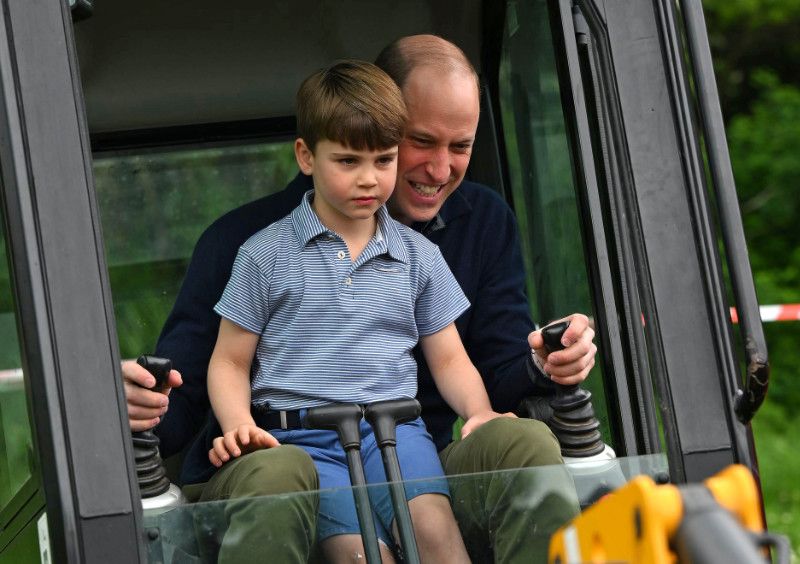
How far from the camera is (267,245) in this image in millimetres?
2518

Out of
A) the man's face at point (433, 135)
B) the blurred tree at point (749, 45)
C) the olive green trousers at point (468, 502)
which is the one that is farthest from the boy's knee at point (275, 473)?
the blurred tree at point (749, 45)

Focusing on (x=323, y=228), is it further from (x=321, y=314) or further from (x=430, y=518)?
(x=430, y=518)

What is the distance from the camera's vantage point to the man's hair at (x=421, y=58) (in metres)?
2.73

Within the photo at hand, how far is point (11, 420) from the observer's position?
2301 mm

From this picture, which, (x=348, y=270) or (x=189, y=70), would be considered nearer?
(x=348, y=270)

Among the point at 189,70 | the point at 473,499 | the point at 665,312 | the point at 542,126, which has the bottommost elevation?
the point at 473,499

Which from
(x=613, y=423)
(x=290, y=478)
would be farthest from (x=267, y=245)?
(x=613, y=423)

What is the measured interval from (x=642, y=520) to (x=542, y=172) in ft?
4.91

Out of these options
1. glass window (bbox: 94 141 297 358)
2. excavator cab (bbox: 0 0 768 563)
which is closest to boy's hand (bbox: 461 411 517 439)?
excavator cab (bbox: 0 0 768 563)

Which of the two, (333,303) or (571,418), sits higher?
(333,303)

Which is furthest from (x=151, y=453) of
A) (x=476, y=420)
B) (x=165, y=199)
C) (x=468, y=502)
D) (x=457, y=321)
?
(x=165, y=199)

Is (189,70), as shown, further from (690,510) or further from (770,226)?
(770,226)

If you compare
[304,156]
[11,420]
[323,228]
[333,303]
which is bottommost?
[11,420]

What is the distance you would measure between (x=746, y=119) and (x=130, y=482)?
7914 millimetres
